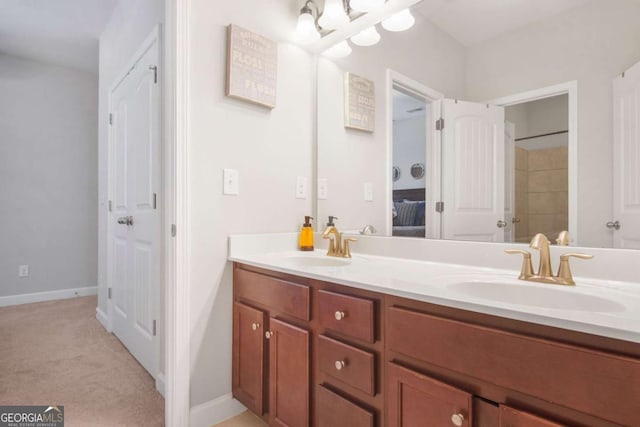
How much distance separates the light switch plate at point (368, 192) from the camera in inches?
69.6

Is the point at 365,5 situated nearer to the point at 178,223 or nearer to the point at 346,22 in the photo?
the point at 346,22

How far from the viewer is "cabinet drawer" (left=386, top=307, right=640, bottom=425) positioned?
22.8 inches

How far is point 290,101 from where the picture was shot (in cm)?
185

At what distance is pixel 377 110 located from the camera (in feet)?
5.72

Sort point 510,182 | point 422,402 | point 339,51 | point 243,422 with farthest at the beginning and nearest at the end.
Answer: point 339,51, point 243,422, point 510,182, point 422,402

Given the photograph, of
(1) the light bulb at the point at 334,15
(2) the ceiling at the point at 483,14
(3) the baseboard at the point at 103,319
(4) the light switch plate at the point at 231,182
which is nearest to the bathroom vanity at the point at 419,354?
(4) the light switch plate at the point at 231,182

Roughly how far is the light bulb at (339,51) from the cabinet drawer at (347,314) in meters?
1.36

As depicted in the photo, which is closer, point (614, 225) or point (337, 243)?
point (614, 225)

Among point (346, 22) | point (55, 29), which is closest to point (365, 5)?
point (346, 22)

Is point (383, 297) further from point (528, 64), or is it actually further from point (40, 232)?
point (40, 232)

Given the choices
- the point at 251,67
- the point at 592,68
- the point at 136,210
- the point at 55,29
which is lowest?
the point at 136,210

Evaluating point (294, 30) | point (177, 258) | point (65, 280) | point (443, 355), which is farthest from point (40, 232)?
point (443, 355)

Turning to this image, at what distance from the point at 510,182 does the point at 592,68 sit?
0.41 m

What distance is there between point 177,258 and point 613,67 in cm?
167
